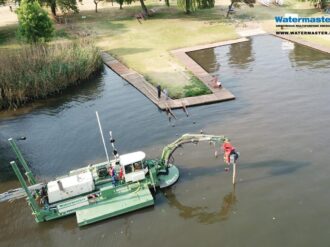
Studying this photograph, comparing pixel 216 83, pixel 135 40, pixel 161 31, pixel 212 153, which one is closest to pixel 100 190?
pixel 212 153

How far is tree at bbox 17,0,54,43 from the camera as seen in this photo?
40031 millimetres

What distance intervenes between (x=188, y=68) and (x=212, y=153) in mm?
15765

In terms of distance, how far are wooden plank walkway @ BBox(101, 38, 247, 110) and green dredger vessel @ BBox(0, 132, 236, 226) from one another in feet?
34.8

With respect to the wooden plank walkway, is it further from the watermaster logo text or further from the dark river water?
the watermaster logo text

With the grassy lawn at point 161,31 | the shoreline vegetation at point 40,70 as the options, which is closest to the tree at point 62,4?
the grassy lawn at point 161,31

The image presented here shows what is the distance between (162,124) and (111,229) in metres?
11.3

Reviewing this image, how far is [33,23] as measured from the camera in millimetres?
40188

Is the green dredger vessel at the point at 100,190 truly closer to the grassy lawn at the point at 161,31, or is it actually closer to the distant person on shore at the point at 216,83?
the grassy lawn at the point at 161,31

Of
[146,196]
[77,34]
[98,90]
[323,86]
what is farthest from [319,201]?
[77,34]

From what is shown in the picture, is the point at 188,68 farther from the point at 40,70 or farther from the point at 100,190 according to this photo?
the point at 100,190

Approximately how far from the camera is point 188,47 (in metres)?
44.3

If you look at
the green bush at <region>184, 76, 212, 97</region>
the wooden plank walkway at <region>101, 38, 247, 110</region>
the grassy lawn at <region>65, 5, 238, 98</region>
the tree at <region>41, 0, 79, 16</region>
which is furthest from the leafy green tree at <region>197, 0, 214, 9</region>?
the green bush at <region>184, 76, 212, 97</region>

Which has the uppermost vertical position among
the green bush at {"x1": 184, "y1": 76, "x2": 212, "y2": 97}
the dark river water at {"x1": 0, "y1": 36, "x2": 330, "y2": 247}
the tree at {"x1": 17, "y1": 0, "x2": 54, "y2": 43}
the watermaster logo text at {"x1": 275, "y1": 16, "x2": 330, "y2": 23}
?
the tree at {"x1": 17, "y1": 0, "x2": 54, "y2": 43}

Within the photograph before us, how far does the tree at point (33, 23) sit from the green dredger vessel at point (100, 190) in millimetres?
25464
